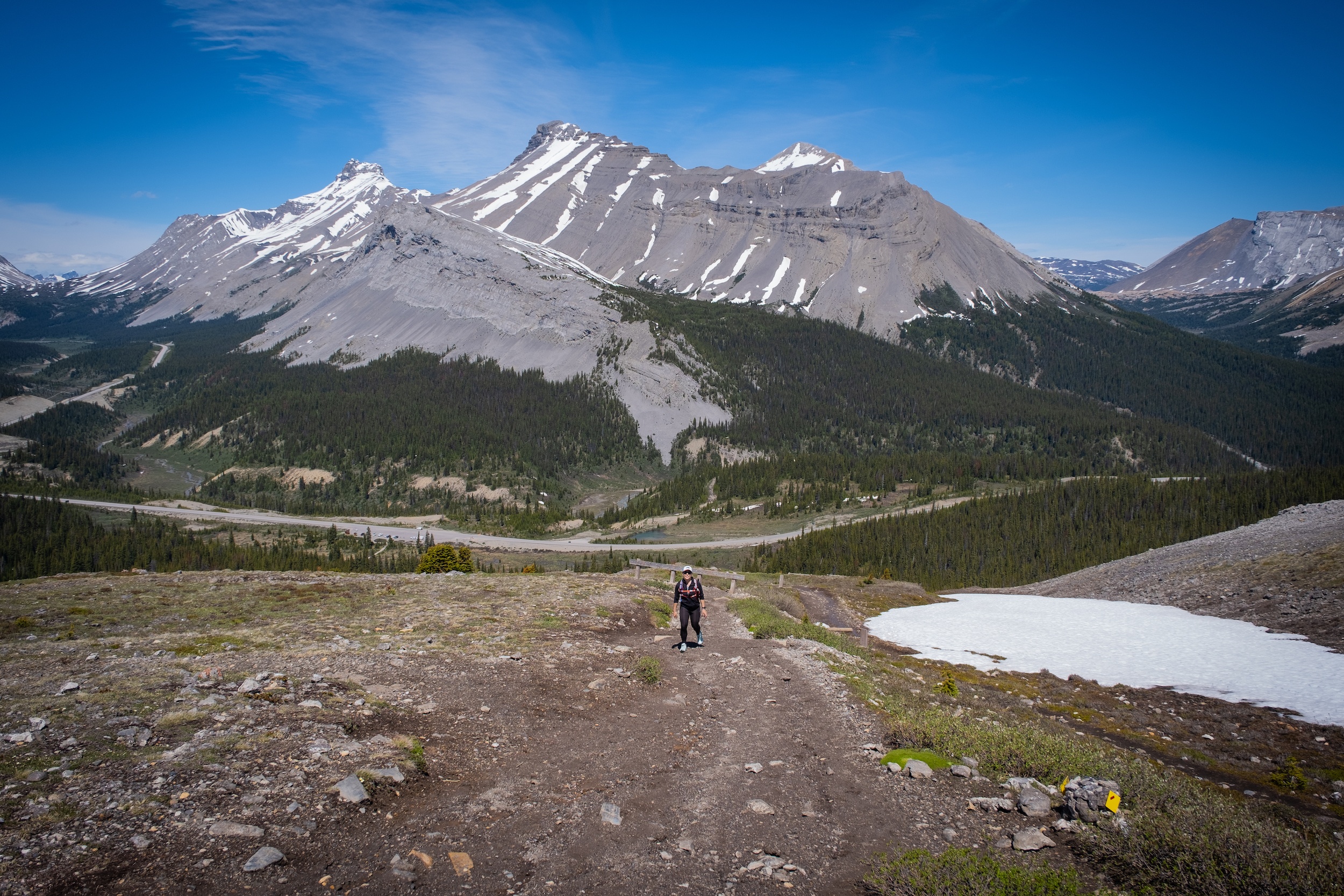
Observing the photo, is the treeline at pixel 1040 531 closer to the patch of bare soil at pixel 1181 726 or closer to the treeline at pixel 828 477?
the treeline at pixel 828 477

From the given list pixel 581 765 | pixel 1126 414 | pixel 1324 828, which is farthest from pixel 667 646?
Answer: pixel 1126 414

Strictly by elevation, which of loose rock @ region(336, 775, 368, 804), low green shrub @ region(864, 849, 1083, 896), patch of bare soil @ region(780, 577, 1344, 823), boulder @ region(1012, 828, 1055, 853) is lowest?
patch of bare soil @ region(780, 577, 1344, 823)

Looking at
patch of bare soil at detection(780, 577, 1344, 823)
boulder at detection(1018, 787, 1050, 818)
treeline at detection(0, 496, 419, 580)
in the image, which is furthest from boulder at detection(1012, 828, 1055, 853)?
treeline at detection(0, 496, 419, 580)

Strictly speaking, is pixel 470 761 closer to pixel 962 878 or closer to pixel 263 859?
pixel 263 859

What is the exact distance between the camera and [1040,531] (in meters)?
75.8

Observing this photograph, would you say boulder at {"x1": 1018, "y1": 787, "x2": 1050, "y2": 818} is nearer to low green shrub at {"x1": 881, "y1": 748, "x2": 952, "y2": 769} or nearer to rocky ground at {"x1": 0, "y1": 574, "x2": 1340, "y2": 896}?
rocky ground at {"x1": 0, "y1": 574, "x2": 1340, "y2": 896}

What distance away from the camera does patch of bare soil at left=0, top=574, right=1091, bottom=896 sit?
22.5ft

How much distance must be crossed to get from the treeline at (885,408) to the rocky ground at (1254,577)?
9227cm

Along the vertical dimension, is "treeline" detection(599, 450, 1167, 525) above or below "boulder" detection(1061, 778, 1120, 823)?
above

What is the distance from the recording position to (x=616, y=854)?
24.8 ft

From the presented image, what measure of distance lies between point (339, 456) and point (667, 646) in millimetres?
119472

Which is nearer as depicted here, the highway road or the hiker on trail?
the hiker on trail

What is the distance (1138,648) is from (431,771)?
2688cm

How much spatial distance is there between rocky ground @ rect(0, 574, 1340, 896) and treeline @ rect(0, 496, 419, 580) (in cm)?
4599
